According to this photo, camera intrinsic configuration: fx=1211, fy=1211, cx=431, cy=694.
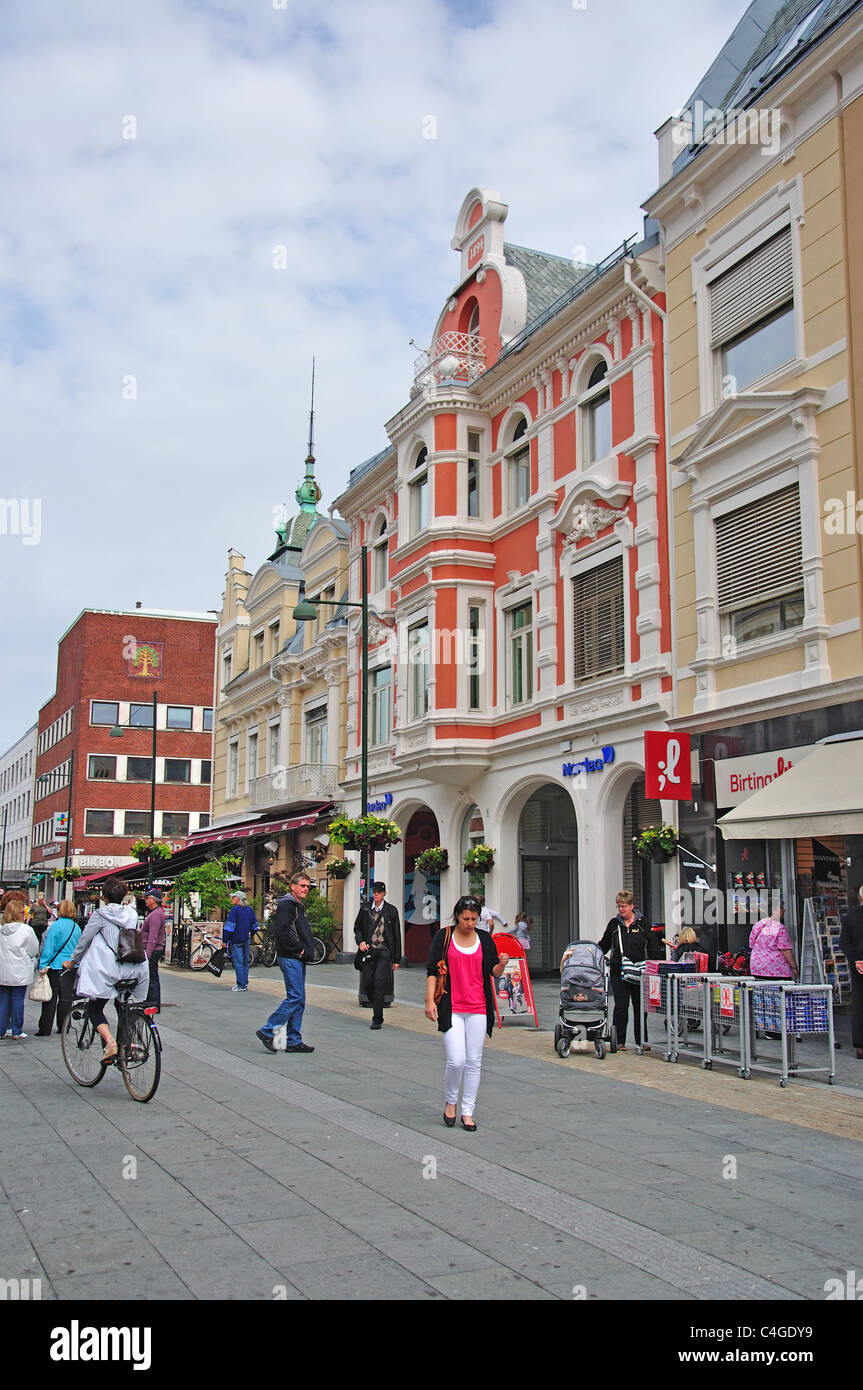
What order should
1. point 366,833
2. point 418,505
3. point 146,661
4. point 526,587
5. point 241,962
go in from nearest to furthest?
point 241,962, point 366,833, point 526,587, point 418,505, point 146,661

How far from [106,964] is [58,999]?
Answer: 4449 millimetres

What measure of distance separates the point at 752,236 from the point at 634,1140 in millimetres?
13533

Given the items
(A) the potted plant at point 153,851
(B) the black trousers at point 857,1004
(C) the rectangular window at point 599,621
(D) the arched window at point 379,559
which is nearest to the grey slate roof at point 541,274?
(D) the arched window at point 379,559

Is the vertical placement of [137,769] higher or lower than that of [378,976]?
higher

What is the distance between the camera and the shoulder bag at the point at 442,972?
30.0 ft

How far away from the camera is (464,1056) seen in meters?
8.73

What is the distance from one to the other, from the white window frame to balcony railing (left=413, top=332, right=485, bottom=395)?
8061mm

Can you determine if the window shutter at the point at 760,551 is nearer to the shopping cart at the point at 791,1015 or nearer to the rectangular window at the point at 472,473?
the shopping cart at the point at 791,1015

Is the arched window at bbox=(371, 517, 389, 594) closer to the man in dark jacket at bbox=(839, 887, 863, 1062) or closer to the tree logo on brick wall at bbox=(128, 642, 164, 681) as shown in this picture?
the man in dark jacket at bbox=(839, 887, 863, 1062)

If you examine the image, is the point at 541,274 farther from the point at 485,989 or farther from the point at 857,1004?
the point at 485,989

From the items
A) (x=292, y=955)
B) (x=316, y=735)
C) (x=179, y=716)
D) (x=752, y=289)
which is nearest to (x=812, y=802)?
(x=292, y=955)

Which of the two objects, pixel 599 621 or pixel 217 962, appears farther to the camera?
pixel 217 962

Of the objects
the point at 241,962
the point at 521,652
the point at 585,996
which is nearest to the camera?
the point at 585,996
